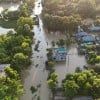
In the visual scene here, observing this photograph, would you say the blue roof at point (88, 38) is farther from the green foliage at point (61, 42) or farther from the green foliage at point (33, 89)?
the green foliage at point (33, 89)

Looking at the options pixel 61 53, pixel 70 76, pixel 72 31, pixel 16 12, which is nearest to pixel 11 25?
pixel 16 12

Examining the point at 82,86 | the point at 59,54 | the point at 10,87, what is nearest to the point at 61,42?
the point at 59,54

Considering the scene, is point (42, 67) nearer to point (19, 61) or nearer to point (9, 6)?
point (19, 61)

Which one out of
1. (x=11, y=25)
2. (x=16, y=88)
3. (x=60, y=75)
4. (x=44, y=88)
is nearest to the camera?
(x=16, y=88)

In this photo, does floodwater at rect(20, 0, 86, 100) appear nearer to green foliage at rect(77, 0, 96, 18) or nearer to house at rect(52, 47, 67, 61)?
house at rect(52, 47, 67, 61)

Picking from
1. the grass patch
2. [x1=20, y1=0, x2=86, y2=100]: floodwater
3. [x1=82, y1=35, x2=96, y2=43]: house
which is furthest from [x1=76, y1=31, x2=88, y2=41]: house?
the grass patch

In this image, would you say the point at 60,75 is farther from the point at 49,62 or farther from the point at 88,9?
the point at 88,9
